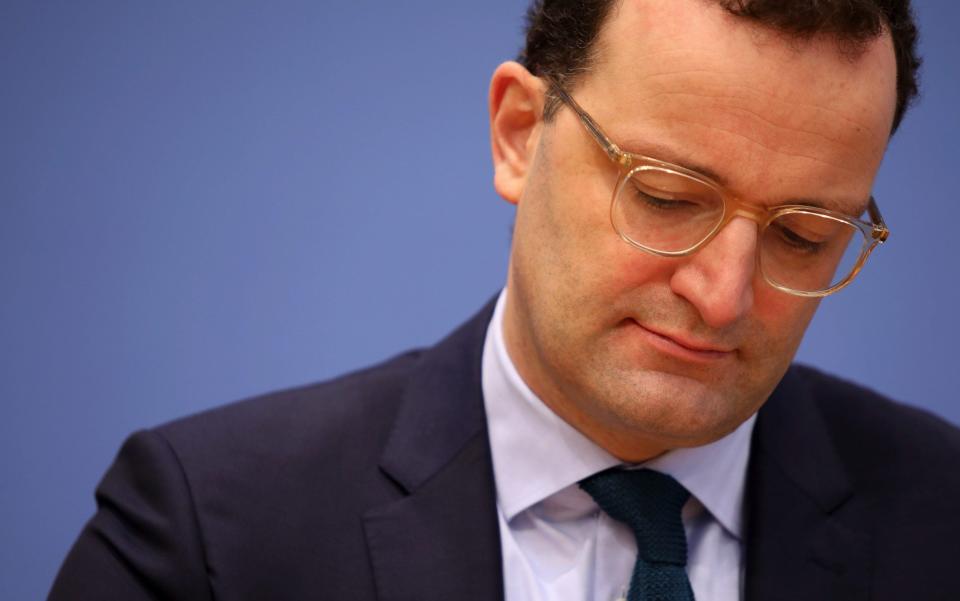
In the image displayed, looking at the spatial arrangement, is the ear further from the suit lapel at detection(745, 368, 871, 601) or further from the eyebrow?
the suit lapel at detection(745, 368, 871, 601)

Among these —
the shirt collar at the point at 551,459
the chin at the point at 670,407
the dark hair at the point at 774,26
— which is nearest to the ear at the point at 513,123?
the dark hair at the point at 774,26

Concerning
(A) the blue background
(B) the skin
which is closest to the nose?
(B) the skin

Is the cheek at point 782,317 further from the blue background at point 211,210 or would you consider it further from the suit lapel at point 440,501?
the blue background at point 211,210

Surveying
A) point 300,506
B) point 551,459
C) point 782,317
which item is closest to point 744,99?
point 782,317

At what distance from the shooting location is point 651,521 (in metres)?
1.79

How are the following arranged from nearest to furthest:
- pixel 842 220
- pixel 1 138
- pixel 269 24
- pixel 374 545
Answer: pixel 842 220 → pixel 374 545 → pixel 1 138 → pixel 269 24

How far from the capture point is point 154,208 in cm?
238

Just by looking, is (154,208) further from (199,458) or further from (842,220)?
(842,220)

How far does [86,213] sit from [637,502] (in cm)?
126

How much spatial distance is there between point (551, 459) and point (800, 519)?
44cm

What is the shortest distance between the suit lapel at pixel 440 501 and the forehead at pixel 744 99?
562 mm

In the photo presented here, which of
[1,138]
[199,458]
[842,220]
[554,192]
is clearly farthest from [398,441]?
[1,138]

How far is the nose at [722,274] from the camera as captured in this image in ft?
5.12

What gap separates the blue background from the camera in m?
2.29
